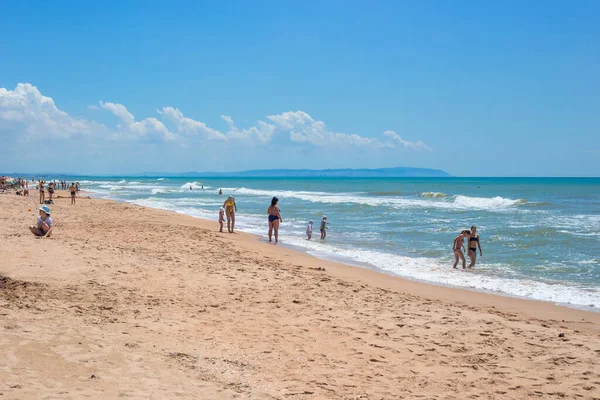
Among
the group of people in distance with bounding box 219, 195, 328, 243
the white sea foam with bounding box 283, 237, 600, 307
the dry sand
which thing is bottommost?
the white sea foam with bounding box 283, 237, 600, 307

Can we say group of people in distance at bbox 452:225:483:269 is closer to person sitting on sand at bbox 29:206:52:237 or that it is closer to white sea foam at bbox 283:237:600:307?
white sea foam at bbox 283:237:600:307

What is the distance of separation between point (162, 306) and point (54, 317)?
155cm

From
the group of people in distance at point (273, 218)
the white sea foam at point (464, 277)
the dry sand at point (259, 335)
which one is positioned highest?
the group of people in distance at point (273, 218)

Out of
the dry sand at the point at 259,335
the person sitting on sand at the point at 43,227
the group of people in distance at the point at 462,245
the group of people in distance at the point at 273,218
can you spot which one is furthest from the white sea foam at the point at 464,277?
the person sitting on sand at the point at 43,227

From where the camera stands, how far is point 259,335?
6484mm

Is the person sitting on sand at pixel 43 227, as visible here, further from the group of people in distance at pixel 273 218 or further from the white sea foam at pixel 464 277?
the white sea foam at pixel 464 277

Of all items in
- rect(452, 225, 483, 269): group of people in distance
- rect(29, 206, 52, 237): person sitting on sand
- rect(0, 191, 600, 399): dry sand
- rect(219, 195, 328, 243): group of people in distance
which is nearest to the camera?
rect(0, 191, 600, 399): dry sand

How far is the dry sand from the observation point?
4.88 meters

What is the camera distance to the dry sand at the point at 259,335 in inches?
192

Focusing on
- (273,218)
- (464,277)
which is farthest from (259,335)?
(273,218)

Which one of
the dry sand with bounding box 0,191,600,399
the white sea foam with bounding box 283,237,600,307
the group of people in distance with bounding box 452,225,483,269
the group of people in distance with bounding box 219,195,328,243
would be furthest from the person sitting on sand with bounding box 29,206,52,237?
the group of people in distance with bounding box 452,225,483,269

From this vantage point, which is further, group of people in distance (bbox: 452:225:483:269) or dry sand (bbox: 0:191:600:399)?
group of people in distance (bbox: 452:225:483:269)

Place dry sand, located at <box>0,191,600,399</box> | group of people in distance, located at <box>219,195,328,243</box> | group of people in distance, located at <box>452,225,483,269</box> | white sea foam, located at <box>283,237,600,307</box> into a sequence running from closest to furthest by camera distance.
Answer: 1. dry sand, located at <box>0,191,600,399</box>
2. white sea foam, located at <box>283,237,600,307</box>
3. group of people in distance, located at <box>452,225,483,269</box>
4. group of people in distance, located at <box>219,195,328,243</box>

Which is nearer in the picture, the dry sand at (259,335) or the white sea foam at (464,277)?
the dry sand at (259,335)
